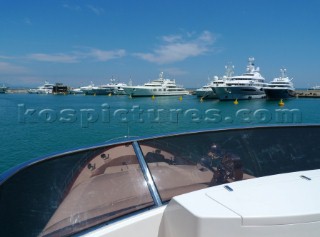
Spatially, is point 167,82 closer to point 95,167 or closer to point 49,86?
point 49,86

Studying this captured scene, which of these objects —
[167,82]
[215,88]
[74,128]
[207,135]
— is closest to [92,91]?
[167,82]

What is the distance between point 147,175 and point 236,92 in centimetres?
6999

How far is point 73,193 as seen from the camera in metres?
1.93

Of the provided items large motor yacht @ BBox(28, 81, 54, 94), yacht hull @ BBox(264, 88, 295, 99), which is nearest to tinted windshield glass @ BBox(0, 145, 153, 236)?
yacht hull @ BBox(264, 88, 295, 99)

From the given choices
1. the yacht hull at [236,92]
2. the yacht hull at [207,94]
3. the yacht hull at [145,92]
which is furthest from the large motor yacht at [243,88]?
the yacht hull at [145,92]

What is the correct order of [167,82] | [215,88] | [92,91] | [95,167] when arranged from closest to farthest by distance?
1. [95,167]
2. [215,88]
3. [167,82]
4. [92,91]

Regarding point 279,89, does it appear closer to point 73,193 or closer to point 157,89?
point 157,89

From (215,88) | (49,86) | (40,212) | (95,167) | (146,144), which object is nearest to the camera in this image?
(40,212)

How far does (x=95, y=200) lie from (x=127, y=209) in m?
0.24

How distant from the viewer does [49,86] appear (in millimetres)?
139250

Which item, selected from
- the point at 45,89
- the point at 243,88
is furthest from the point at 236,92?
the point at 45,89

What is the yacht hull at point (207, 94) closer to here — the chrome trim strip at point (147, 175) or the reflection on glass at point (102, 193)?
the chrome trim strip at point (147, 175)

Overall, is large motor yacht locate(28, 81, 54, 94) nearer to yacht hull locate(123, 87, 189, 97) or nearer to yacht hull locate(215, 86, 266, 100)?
yacht hull locate(123, 87, 189, 97)

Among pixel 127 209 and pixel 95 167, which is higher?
pixel 95 167
